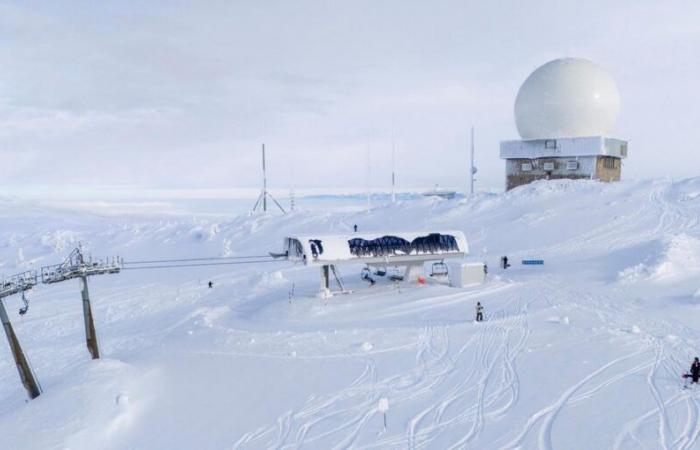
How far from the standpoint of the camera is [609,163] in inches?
2272

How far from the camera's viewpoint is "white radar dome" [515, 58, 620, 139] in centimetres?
5547

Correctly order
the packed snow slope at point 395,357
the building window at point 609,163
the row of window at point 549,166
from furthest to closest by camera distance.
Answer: the building window at point 609,163
the row of window at point 549,166
the packed snow slope at point 395,357

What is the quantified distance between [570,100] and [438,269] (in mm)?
30786

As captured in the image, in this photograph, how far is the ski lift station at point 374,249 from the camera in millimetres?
29766

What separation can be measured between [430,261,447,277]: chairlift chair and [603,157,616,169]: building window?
99.6 ft

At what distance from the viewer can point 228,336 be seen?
83.1ft

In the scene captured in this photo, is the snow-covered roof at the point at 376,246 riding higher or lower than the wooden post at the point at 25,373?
higher

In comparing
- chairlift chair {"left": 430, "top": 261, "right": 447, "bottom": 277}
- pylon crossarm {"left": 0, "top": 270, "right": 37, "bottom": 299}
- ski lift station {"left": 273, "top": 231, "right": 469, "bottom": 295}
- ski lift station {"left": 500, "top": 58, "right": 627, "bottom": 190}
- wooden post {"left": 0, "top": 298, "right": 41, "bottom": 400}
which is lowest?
wooden post {"left": 0, "top": 298, "right": 41, "bottom": 400}

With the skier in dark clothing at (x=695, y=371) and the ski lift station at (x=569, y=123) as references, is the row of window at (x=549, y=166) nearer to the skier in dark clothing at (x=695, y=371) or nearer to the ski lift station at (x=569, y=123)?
the ski lift station at (x=569, y=123)

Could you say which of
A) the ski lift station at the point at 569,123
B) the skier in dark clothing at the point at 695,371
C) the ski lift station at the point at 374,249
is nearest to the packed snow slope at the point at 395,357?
the skier in dark clothing at the point at 695,371

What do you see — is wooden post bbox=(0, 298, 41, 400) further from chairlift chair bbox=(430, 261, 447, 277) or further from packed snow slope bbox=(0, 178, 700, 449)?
chairlift chair bbox=(430, 261, 447, 277)

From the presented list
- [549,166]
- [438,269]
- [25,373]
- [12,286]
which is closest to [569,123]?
[549,166]

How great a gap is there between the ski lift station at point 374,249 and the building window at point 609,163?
31937 mm

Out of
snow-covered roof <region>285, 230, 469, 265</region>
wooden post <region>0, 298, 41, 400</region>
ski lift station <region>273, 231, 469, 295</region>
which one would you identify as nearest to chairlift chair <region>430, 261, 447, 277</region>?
ski lift station <region>273, 231, 469, 295</region>
